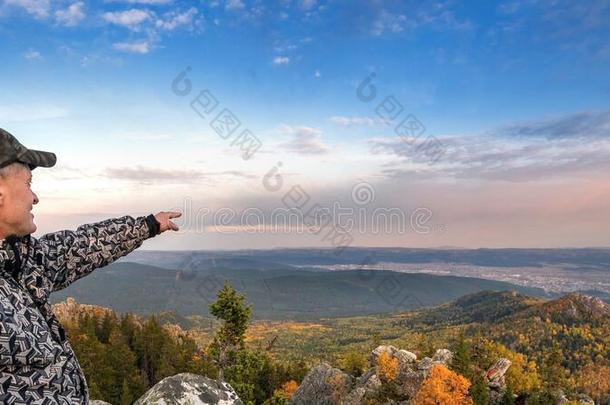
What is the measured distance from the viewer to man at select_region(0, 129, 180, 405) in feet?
10.2

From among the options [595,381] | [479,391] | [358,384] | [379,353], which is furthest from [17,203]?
[595,381]

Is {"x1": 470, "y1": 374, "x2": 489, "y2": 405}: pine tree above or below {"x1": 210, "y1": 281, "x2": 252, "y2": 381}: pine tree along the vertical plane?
below

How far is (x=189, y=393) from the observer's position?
955cm

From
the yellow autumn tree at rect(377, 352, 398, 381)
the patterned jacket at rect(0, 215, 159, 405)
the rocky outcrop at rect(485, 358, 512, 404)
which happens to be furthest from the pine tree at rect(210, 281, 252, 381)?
the rocky outcrop at rect(485, 358, 512, 404)

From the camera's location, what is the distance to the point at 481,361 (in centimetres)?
8881

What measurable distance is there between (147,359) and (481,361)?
65.2m

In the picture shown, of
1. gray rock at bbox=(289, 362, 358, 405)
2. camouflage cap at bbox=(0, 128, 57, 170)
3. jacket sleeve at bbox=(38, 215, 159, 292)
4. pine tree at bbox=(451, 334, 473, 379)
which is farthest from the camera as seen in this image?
pine tree at bbox=(451, 334, 473, 379)

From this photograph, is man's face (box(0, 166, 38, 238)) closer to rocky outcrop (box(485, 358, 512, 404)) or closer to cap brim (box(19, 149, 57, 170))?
A: cap brim (box(19, 149, 57, 170))

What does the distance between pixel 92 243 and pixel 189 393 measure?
6255 millimetres

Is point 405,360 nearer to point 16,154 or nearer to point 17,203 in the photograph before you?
point 17,203

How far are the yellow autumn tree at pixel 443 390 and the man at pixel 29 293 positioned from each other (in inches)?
2615

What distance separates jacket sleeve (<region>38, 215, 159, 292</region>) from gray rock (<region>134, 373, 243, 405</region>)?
230 inches

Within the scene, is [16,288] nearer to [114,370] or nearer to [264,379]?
[114,370]

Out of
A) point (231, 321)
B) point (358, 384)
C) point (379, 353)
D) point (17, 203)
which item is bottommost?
point (358, 384)
